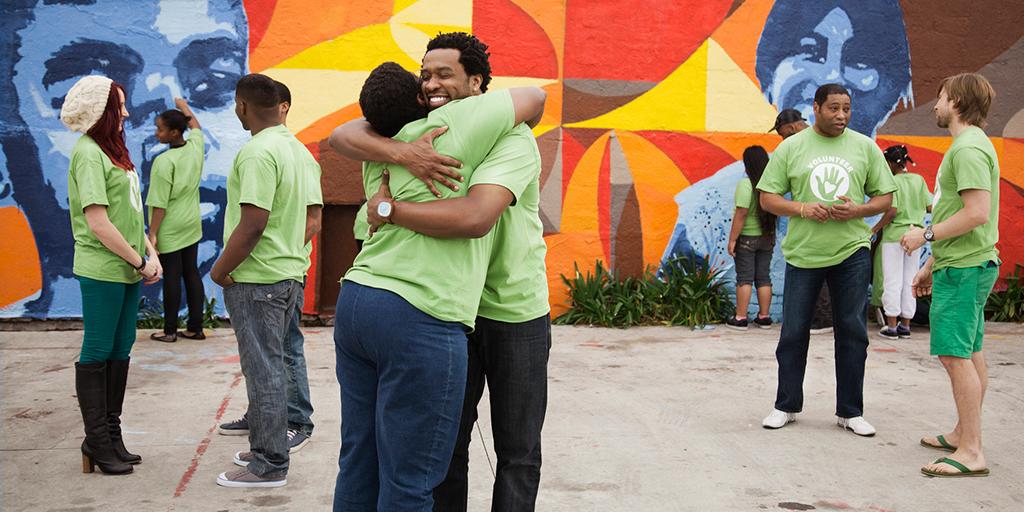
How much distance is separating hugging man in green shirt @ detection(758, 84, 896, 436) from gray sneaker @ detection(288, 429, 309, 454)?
263 centimetres

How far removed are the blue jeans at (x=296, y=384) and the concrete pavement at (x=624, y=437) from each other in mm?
141

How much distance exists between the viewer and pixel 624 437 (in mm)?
4980

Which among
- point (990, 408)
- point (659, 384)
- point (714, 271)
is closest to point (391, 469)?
point (659, 384)

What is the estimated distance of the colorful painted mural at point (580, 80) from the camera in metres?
8.39

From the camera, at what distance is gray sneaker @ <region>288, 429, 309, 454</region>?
4668 millimetres

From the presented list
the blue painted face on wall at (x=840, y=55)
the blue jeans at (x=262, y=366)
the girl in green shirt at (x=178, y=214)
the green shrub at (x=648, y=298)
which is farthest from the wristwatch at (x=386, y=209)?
the blue painted face on wall at (x=840, y=55)

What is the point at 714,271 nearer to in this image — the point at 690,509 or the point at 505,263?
the point at 690,509

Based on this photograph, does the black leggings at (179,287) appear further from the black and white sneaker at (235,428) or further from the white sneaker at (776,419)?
the white sneaker at (776,419)

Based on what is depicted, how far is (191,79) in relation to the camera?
8516 millimetres

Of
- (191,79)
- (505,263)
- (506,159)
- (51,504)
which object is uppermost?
(191,79)

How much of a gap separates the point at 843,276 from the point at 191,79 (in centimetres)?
631

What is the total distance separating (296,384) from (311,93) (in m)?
4.52

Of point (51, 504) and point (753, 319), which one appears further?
point (753, 319)

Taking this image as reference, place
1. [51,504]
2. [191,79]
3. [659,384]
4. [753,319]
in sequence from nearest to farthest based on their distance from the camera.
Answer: [51,504] < [659,384] < [191,79] < [753,319]
